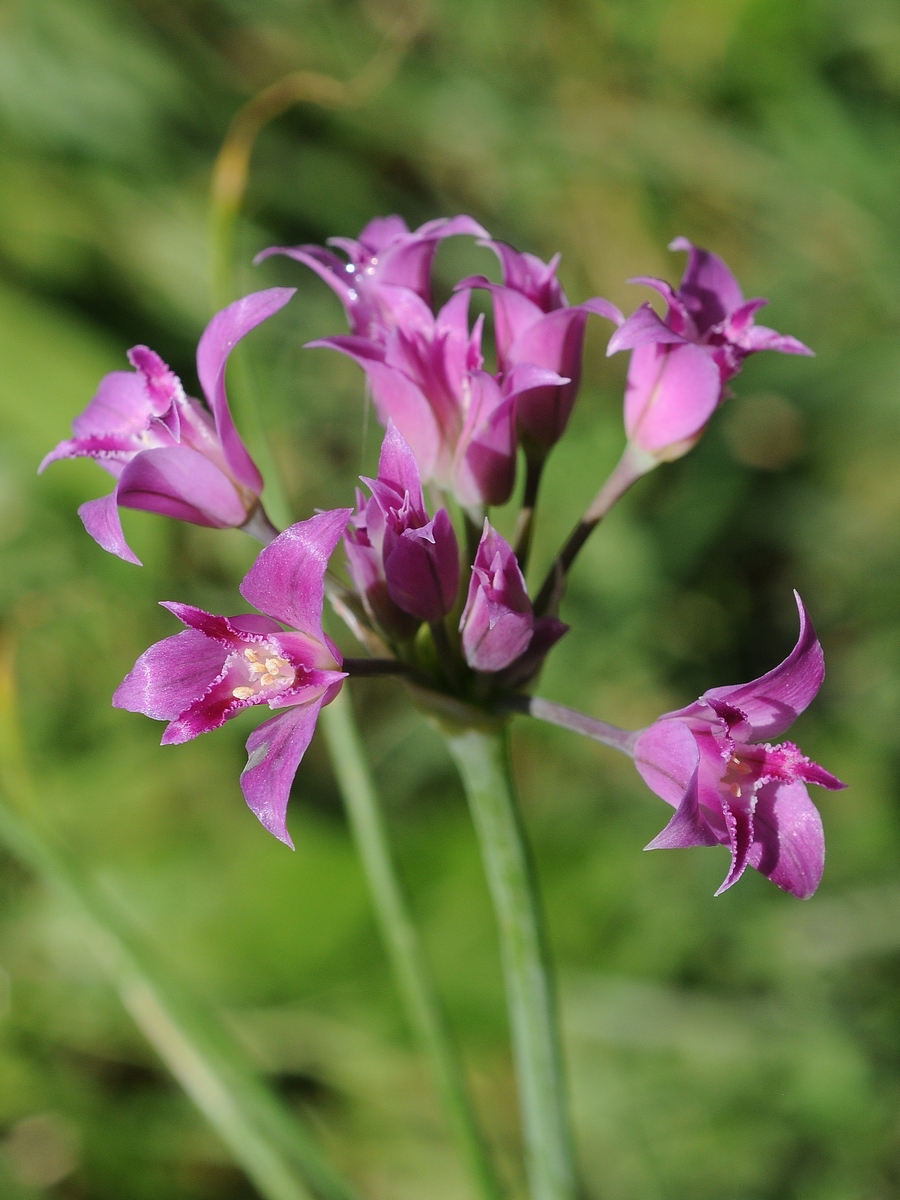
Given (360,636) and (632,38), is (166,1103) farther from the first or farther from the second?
(632,38)

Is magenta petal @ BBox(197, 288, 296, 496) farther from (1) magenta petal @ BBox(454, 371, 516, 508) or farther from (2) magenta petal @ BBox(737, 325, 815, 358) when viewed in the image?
(2) magenta petal @ BBox(737, 325, 815, 358)

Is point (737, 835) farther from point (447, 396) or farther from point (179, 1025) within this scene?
point (179, 1025)

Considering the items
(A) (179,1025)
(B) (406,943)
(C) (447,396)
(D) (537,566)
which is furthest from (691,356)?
(D) (537,566)

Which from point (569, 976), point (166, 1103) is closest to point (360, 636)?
point (569, 976)

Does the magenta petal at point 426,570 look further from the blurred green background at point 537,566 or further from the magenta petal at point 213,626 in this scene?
the blurred green background at point 537,566

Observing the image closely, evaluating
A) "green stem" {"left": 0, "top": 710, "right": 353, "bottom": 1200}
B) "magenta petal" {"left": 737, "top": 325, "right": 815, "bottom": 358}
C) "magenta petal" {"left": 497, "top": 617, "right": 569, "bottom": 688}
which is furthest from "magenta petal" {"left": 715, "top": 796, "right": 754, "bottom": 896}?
"green stem" {"left": 0, "top": 710, "right": 353, "bottom": 1200}

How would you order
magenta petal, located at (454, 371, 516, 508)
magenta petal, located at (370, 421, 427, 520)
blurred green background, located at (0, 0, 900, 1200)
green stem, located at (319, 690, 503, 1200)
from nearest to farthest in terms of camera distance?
magenta petal, located at (370, 421, 427, 520), magenta petal, located at (454, 371, 516, 508), green stem, located at (319, 690, 503, 1200), blurred green background, located at (0, 0, 900, 1200)

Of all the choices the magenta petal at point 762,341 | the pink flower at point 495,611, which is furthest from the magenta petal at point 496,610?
the magenta petal at point 762,341
